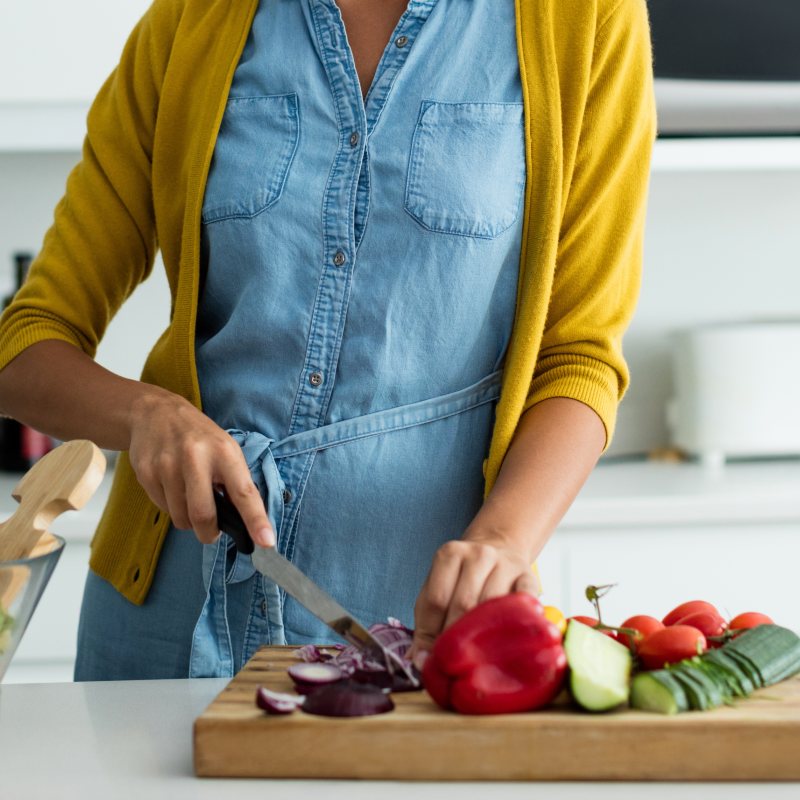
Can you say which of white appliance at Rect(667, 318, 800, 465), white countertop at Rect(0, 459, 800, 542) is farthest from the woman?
white appliance at Rect(667, 318, 800, 465)

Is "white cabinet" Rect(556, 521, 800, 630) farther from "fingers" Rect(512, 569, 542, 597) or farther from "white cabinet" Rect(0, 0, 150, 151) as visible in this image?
"white cabinet" Rect(0, 0, 150, 151)

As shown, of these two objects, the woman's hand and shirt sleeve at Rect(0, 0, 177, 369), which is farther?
shirt sleeve at Rect(0, 0, 177, 369)

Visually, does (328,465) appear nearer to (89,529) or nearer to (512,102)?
(512,102)

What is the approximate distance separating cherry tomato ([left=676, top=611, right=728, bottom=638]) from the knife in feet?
0.69

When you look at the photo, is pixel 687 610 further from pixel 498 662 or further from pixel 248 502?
pixel 248 502

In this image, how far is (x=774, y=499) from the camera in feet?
5.55

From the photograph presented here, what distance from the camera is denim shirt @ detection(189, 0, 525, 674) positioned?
1.03 meters

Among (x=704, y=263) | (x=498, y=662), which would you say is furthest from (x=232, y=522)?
(x=704, y=263)

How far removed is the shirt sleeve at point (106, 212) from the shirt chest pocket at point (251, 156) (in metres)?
0.10

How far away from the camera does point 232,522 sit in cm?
85

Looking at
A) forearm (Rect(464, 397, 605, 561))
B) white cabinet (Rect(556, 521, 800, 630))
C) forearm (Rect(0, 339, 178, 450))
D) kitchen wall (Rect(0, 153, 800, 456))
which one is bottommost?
white cabinet (Rect(556, 521, 800, 630))

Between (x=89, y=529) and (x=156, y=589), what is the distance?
24.0 inches

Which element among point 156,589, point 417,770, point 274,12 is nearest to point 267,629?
point 156,589

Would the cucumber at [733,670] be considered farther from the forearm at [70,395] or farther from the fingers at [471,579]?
the forearm at [70,395]
